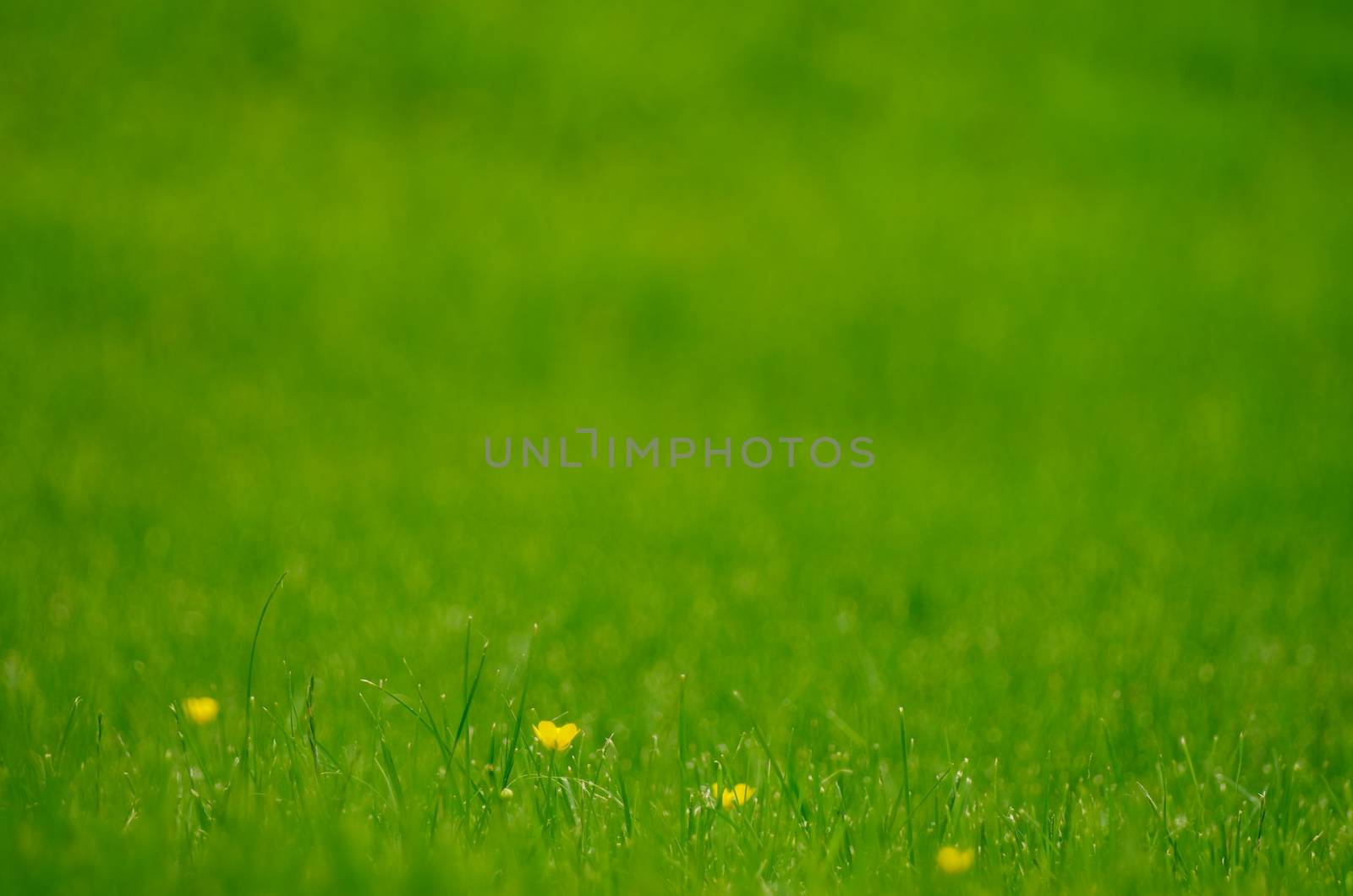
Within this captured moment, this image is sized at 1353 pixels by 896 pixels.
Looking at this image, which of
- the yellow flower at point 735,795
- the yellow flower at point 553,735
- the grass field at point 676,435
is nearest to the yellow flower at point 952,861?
the grass field at point 676,435

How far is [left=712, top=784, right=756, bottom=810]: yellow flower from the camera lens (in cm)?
187

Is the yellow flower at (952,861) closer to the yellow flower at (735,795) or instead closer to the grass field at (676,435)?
the grass field at (676,435)

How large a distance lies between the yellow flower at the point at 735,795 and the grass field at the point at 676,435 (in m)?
0.03

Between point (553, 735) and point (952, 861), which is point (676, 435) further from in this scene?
point (952, 861)

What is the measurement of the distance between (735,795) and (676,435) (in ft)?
18.3

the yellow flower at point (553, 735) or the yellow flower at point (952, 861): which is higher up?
the yellow flower at point (553, 735)

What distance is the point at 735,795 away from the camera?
1.87m

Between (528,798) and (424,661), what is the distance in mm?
1806

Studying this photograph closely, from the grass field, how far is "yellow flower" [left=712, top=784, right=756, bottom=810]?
0.03 m

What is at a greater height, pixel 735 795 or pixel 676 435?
pixel 735 795

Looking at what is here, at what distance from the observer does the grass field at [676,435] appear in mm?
1910

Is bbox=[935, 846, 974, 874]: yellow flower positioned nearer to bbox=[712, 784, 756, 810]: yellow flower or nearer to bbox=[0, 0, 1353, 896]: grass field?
bbox=[0, 0, 1353, 896]: grass field

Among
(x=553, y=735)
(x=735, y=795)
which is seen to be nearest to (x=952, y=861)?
(x=735, y=795)

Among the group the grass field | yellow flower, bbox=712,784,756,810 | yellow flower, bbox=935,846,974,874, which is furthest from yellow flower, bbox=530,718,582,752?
yellow flower, bbox=935,846,974,874
